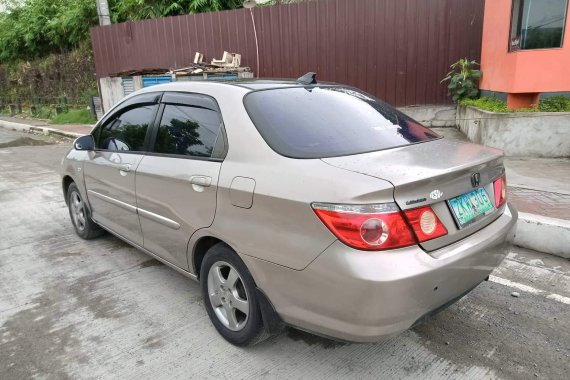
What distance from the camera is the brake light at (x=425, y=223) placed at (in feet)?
7.09

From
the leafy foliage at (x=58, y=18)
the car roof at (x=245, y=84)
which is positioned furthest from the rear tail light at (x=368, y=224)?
the leafy foliage at (x=58, y=18)

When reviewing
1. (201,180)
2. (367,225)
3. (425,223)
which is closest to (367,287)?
(367,225)

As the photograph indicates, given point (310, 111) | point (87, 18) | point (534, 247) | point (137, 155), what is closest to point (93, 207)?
point (137, 155)

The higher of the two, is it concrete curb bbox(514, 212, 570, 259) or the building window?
the building window

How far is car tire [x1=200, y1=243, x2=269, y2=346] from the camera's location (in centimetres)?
260

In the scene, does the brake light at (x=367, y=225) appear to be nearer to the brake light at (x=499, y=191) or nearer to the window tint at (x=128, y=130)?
the brake light at (x=499, y=191)

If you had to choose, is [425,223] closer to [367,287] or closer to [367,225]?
[367,225]

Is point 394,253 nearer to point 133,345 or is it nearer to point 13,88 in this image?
point 133,345

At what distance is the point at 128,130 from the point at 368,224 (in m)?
2.43

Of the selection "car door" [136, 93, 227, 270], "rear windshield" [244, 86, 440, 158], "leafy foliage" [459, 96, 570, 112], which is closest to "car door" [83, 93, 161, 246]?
"car door" [136, 93, 227, 270]

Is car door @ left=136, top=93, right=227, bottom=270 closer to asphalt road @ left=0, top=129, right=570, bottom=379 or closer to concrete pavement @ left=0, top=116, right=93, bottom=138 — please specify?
asphalt road @ left=0, top=129, right=570, bottom=379

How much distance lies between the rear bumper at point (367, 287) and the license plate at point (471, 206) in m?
0.12

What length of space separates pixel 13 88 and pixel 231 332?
82.6ft

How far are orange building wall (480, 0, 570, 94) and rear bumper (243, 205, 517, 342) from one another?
5165 mm
